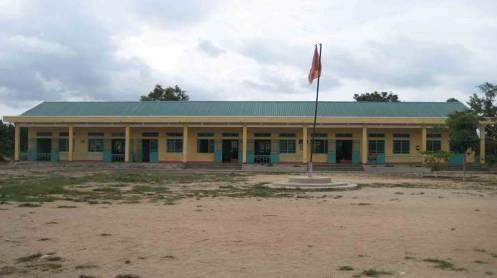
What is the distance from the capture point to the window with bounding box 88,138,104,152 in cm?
4031

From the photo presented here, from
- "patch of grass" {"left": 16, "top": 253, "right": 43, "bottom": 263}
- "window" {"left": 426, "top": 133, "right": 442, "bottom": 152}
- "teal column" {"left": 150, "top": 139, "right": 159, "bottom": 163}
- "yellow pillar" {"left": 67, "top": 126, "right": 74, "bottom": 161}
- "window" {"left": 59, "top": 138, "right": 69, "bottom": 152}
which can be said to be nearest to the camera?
Answer: "patch of grass" {"left": 16, "top": 253, "right": 43, "bottom": 263}

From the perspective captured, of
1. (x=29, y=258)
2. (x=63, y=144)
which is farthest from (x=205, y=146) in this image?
(x=29, y=258)

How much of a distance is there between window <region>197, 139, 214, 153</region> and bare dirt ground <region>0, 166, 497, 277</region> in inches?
969

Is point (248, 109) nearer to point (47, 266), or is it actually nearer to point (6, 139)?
point (6, 139)

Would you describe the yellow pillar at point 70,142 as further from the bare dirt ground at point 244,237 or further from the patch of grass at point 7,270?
the patch of grass at point 7,270

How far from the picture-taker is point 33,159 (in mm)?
39344

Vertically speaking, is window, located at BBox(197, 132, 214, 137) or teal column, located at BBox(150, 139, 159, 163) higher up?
window, located at BBox(197, 132, 214, 137)

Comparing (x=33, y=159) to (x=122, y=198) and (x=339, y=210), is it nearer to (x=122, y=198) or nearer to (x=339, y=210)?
(x=122, y=198)

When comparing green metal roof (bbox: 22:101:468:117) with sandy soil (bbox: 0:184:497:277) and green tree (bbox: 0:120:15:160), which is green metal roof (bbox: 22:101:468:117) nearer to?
green tree (bbox: 0:120:15:160)

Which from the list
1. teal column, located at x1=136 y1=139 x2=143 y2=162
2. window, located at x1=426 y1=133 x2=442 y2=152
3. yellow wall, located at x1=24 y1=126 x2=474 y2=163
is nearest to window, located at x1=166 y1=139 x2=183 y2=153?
yellow wall, located at x1=24 y1=126 x2=474 y2=163

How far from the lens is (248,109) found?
136ft

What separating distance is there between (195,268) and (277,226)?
11.7 feet

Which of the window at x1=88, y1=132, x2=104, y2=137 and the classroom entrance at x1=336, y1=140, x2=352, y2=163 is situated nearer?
the classroom entrance at x1=336, y1=140, x2=352, y2=163

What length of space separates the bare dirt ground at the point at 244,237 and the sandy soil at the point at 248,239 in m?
0.02
